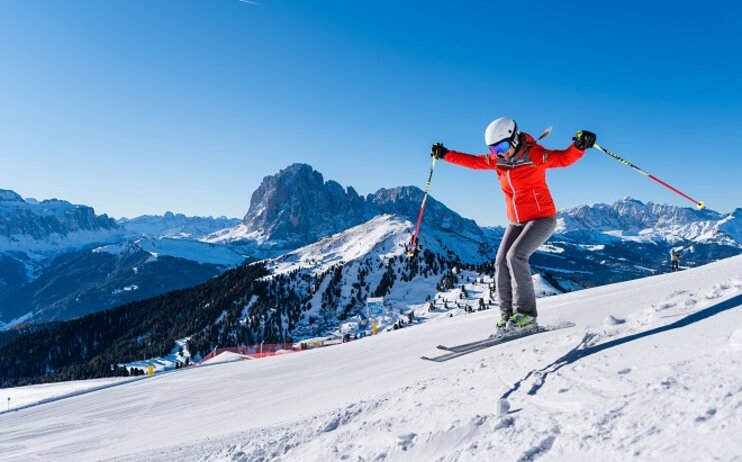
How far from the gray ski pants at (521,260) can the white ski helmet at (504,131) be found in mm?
1289

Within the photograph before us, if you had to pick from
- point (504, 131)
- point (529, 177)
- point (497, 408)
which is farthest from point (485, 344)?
point (497, 408)

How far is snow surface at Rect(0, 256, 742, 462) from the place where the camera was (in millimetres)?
2535

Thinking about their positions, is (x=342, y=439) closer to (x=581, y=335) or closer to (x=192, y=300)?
(x=581, y=335)

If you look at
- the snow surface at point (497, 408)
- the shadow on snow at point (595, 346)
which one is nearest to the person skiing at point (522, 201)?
the snow surface at point (497, 408)

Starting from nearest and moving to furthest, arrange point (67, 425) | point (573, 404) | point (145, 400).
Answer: point (573, 404)
point (67, 425)
point (145, 400)

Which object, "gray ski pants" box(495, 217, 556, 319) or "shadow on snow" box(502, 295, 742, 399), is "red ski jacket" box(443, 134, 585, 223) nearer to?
"gray ski pants" box(495, 217, 556, 319)

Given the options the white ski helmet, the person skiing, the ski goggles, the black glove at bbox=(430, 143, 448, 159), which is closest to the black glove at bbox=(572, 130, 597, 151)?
the person skiing

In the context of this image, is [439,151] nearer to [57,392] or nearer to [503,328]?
[503,328]

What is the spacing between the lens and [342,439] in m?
3.83

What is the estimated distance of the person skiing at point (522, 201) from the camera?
272 inches

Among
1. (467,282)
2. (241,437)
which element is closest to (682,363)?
(241,437)

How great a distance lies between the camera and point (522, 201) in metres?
7.17

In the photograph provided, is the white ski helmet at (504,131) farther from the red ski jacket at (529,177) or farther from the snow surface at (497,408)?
the snow surface at (497,408)

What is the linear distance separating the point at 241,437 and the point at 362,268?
611 feet
